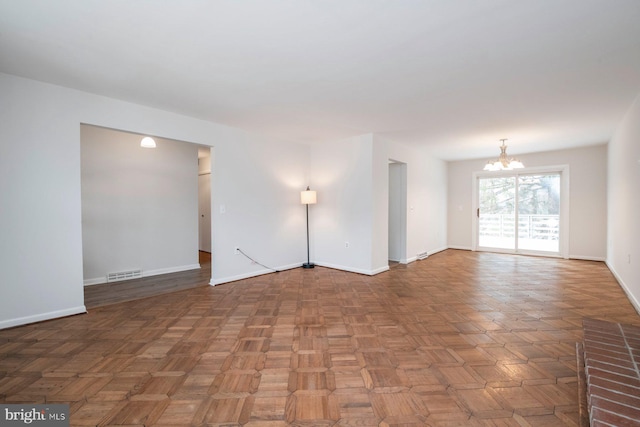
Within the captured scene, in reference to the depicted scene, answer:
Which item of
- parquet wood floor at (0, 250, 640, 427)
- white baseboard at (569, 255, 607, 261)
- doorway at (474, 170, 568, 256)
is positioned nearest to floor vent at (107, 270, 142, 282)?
parquet wood floor at (0, 250, 640, 427)

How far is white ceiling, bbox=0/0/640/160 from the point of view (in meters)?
1.71

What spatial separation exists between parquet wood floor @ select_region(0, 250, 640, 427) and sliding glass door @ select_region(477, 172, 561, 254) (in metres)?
2.78

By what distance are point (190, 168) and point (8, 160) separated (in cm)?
267

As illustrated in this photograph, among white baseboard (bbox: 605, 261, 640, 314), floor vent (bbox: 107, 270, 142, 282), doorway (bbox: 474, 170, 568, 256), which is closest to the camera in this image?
white baseboard (bbox: 605, 261, 640, 314)

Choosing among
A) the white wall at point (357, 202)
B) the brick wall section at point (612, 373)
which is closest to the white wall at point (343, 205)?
the white wall at point (357, 202)

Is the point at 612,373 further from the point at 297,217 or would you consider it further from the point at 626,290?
the point at 297,217

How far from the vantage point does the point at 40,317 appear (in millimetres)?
2729

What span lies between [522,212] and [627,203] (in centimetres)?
298

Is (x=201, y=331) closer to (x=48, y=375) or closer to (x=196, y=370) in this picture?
(x=196, y=370)

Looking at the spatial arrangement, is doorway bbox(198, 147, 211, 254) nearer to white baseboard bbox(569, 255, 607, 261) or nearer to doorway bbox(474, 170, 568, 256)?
doorway bbox(474, 170, 568, 256)

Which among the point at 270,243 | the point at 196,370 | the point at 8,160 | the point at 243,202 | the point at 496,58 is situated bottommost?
the point at 196,370

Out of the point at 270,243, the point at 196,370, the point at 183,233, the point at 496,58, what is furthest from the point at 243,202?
the point at 496,58

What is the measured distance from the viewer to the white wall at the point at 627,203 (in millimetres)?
3117

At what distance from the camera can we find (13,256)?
2.60m
